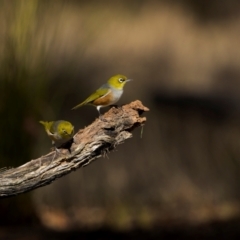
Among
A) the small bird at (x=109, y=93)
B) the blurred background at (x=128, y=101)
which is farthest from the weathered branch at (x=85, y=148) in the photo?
the blurred background at (x=128, y=101)

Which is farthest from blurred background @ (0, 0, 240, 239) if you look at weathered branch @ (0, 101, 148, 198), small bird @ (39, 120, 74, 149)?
small bird @ (39, 120, 74, 149)

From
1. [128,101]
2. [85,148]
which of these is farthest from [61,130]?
[128,101]

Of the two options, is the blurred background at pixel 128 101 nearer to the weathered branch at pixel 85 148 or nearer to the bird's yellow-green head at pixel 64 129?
the weathered branch at pixel 85 148

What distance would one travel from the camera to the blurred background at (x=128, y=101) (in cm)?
342

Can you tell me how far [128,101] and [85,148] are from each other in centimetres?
294

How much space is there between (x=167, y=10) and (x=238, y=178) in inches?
76.1

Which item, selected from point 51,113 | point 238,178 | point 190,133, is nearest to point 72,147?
point 51,113

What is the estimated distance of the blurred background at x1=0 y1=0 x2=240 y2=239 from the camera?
3.42 metres

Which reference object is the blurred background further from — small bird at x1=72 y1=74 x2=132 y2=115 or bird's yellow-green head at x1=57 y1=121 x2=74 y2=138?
bird's yellow-green head at x1=57 y1=121 x2=74 y2=138

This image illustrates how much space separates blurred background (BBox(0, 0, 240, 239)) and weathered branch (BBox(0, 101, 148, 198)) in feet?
4.16

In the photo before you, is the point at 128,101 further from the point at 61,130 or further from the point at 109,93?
the point at 61,130

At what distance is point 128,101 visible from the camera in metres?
4.95

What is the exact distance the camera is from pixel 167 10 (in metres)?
5.77

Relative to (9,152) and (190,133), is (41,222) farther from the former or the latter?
(190,133)
